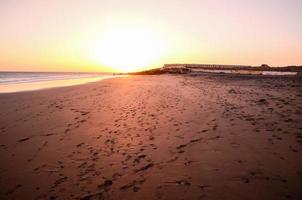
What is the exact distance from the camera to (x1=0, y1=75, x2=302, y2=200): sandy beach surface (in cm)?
477

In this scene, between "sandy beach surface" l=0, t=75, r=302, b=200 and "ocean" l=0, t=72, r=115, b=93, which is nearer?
"sandy beach surface" l=0, t=75, r=302, b=200

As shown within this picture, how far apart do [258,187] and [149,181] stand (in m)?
2.12

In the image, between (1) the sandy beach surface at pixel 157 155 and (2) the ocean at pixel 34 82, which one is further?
(2) the ocean at pixel 34 82

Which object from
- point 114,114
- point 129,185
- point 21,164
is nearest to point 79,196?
point 129,185

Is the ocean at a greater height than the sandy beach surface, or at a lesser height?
greater

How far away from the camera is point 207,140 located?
23.3 feet

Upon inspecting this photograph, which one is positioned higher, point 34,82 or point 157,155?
point 34,82

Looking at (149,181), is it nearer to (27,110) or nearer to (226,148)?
(226,148)

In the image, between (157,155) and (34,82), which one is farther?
(34,82)

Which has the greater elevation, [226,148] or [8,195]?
[226,148]

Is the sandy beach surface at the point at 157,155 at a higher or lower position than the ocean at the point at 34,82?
lower

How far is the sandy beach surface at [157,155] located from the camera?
4.77 metres

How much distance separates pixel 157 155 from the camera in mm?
6316

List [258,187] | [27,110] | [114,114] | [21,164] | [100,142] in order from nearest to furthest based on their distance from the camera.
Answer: [258,187] → [21,164] → [100,142] → [114,114] → [27,110]
